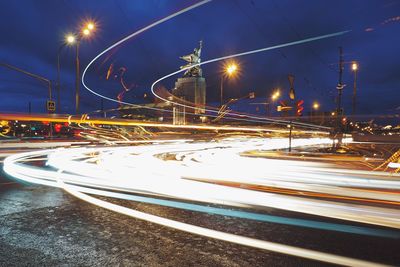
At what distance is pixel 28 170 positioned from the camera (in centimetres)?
1216

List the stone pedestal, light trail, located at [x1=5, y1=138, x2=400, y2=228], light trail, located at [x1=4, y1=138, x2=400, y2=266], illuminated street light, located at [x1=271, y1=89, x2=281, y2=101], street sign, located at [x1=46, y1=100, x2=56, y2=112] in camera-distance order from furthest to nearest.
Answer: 1. the stone pedestal
2. illuminated street light, located at [x1=271, y1=89, x2=281, y2=101]
3. street sign, located at [x1=46, y1=100, x2=56, y2=112]
4. light trail, located at [x1=5, y1=138, x2=400, y2=228]
5. light trail, located at [x1=4, y1=138, x2=400, y2=266]

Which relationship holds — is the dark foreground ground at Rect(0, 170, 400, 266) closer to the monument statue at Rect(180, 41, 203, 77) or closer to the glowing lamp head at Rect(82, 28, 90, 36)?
the glowing lamp head at Rect(82, 28, 90, 36)

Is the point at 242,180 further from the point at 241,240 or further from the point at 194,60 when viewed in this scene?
the point at 194,60

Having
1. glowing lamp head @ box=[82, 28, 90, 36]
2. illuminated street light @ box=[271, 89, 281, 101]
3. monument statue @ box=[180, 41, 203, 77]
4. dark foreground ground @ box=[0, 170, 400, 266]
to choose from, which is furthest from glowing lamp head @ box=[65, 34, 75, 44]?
monument statue @ box=[180, 41, 203, 77]

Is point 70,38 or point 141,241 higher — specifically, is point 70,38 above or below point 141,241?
above

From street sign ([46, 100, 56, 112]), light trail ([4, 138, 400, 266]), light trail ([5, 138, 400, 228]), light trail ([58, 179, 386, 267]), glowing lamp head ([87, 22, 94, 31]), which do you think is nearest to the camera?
light trail ([58, 179, 386, 267])

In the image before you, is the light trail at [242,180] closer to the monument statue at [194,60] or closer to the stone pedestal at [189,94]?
the stone pedestal at [189,94]

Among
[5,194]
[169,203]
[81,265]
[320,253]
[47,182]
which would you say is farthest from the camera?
[47,182]

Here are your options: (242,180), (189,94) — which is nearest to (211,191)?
(242,180)

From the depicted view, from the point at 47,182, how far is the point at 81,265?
661 cm

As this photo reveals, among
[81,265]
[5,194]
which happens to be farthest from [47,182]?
[81,265]

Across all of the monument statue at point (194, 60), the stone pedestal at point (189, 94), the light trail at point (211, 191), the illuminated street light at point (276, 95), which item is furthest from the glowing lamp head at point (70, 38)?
the monument statue at point (194, 60)

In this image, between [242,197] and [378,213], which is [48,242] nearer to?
[242,197]

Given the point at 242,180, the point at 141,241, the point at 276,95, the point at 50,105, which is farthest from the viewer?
the point at 276,95
